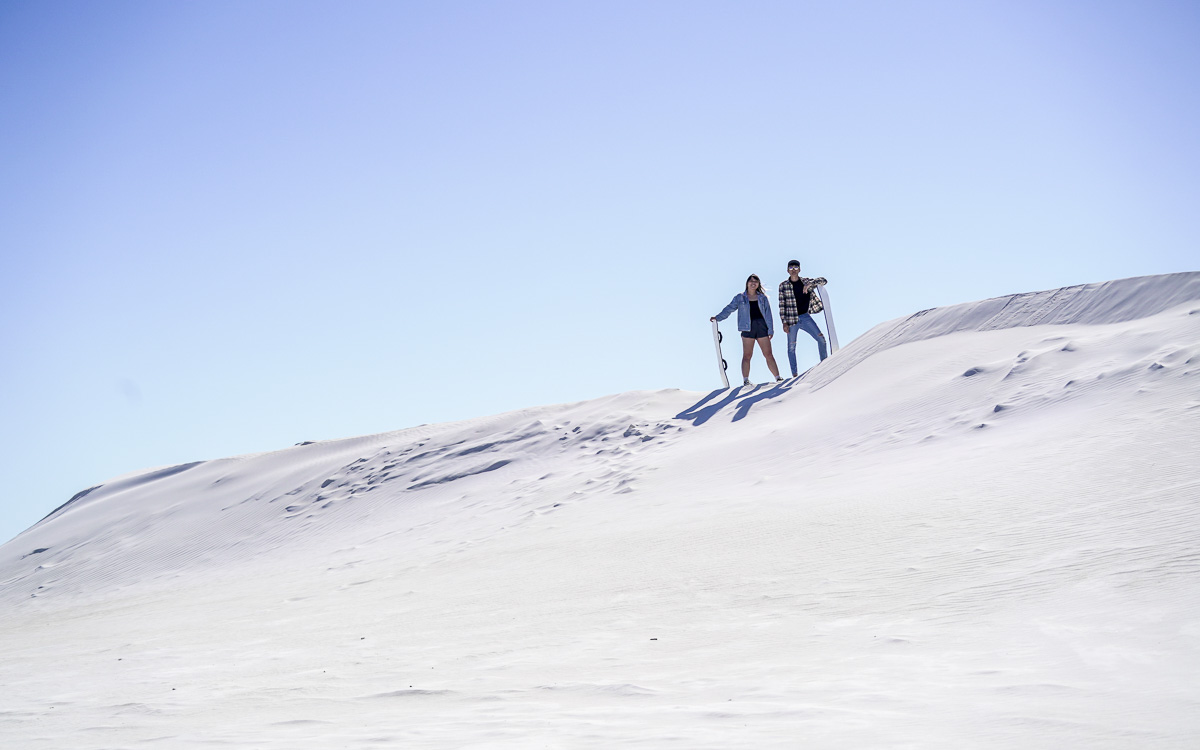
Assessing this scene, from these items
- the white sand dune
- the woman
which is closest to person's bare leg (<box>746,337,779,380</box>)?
the woman

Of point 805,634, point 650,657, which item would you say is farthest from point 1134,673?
point 650,657

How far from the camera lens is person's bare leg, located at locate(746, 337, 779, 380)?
1234 cm

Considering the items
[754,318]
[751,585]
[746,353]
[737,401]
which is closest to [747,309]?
[754,318]

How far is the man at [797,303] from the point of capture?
11.8 metres

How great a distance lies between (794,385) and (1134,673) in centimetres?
916

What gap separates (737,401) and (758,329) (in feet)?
3.44

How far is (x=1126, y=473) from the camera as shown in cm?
540

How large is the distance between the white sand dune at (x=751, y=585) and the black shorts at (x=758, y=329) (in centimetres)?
86

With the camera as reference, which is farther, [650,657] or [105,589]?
[105,589]

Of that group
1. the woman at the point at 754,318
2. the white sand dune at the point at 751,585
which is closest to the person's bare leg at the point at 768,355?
the woman at the point at 754,318

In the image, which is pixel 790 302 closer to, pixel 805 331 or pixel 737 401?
pixel 805 331

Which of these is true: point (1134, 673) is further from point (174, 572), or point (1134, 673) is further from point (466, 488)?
point (174, 572)

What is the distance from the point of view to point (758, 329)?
12.2m

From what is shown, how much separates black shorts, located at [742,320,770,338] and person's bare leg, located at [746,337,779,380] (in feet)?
0.23
